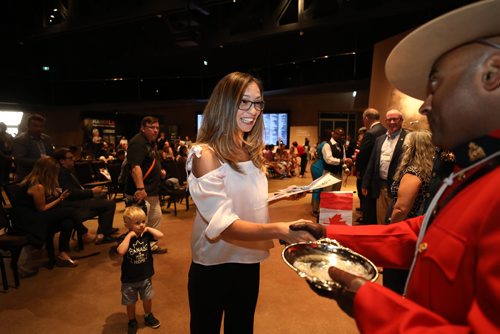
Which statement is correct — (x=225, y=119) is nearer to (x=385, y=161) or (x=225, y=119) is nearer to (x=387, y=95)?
(x=385, y=161)

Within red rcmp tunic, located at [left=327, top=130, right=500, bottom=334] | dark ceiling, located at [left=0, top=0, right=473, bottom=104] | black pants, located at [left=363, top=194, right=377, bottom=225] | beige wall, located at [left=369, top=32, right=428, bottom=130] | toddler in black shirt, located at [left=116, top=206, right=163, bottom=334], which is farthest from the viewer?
dark ceiling, located at [left=0, top=0, right=473, bottom=104]

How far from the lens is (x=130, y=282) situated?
7.93ft

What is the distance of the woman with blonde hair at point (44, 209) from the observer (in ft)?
10.9

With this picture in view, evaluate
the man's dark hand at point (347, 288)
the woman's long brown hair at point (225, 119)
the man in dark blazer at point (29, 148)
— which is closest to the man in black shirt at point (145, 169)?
the man in dark blazer at point (29, 148)

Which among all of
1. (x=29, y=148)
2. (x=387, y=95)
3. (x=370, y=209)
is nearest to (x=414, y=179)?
(x=370, y=209)

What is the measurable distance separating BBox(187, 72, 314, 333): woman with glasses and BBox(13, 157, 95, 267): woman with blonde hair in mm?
2804

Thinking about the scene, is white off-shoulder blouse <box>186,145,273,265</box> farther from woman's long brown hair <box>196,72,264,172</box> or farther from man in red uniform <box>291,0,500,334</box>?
man in red uniform <box>291,0,500,334</box>

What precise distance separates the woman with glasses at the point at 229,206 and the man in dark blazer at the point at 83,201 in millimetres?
3152

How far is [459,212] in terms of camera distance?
64 cm

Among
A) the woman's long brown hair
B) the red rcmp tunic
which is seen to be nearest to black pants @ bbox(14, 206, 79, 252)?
the woman's long brown hair

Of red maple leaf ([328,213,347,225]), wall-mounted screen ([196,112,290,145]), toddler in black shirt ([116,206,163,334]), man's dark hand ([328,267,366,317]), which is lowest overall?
toddler in black shirt ([116,206,163,334])

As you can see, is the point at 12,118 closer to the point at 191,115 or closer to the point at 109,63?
the point at 109,63

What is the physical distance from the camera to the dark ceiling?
7.92 m

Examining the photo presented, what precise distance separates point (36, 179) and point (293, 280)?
3.15 metres
